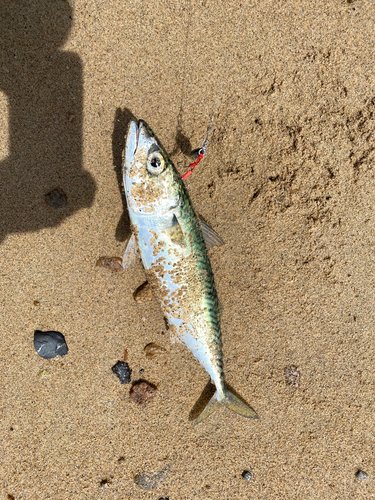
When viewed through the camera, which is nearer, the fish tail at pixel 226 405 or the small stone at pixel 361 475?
the fish tail at pixel 226 405

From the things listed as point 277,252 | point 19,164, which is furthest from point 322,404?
point 19,164

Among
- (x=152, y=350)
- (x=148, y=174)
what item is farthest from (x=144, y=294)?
(x=148, y=174)

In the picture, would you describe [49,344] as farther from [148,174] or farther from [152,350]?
[148,174]

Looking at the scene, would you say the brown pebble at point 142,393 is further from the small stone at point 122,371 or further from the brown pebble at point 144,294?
the brown pebble at point 144,294

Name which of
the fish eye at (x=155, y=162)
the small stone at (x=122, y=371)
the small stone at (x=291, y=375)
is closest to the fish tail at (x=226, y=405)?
the small stone at (x=291, y=375)

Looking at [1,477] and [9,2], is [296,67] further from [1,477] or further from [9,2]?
[1,477]

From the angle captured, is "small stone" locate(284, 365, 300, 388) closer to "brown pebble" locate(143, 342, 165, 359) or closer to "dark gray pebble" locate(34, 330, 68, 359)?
"brown pebble" locate(143, 342, 165, 359)

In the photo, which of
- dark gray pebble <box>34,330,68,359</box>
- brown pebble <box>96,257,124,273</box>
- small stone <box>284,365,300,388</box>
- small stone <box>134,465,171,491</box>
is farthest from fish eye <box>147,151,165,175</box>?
small stone <box>134,465,171,491</box>
